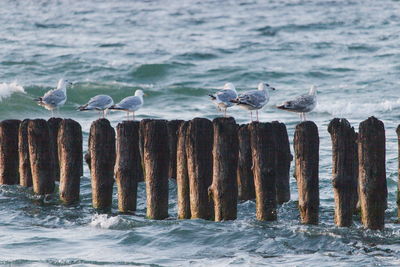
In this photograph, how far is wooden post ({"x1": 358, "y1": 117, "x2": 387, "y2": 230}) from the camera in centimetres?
1091

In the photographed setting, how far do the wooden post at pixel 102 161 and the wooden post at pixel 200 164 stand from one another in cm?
133

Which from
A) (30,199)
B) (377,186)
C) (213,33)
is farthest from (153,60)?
(377,186)

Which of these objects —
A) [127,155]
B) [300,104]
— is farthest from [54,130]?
[300,104]

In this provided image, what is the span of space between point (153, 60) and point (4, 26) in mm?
A: 13151

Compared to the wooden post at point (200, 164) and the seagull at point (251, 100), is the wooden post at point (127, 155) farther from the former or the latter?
the seagull at point (251, 100)

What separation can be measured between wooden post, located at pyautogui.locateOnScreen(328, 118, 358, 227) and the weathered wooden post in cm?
125

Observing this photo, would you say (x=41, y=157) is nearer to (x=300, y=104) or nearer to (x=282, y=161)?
(x=282, y=161)

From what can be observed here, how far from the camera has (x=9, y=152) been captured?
14.4 m

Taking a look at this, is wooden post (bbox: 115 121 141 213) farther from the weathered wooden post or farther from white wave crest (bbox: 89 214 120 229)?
the weathered wooden post

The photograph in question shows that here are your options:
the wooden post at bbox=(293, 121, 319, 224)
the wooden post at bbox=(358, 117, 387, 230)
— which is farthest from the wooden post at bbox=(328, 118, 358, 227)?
the wooden post at bbox=(293, 121, 319, 224)

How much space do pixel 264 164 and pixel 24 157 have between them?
4254mm

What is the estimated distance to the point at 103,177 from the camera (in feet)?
42.7

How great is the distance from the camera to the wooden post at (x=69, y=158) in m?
13.3

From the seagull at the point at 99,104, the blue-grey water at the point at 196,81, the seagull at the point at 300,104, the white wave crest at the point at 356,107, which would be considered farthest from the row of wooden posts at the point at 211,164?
the white wave crest at the point at 356,107
